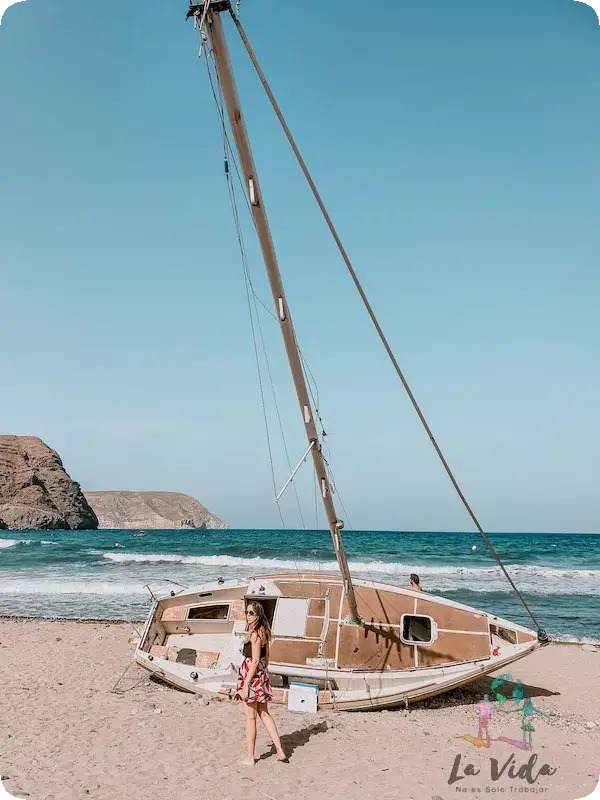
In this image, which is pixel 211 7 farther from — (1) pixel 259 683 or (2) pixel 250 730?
(2) pixel 250 730

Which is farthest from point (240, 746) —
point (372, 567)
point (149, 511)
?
point (149, 511)

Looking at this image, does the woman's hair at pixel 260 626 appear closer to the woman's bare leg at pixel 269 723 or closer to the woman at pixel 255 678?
the woman at pixel 255 678

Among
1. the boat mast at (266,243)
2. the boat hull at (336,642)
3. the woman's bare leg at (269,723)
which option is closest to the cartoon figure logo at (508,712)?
the boat hull at (336,642)

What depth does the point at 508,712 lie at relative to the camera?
11.6 metres

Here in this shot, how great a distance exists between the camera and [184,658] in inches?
505

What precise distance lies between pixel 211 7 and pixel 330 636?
10.9 metres

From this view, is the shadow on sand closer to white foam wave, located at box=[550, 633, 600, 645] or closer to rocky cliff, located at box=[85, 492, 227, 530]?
white foam wave, located at box=[550, 633, 600, 645]

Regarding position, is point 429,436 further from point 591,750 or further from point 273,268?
point 591,750

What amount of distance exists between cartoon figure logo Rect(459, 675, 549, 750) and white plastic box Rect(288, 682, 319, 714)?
269cm

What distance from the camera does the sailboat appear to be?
10828 mm

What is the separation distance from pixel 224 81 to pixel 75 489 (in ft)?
376

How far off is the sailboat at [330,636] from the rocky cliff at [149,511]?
15188cm

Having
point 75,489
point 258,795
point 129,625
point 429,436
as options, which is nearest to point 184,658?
point 258,795

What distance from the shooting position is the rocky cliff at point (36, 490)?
97.2 m
